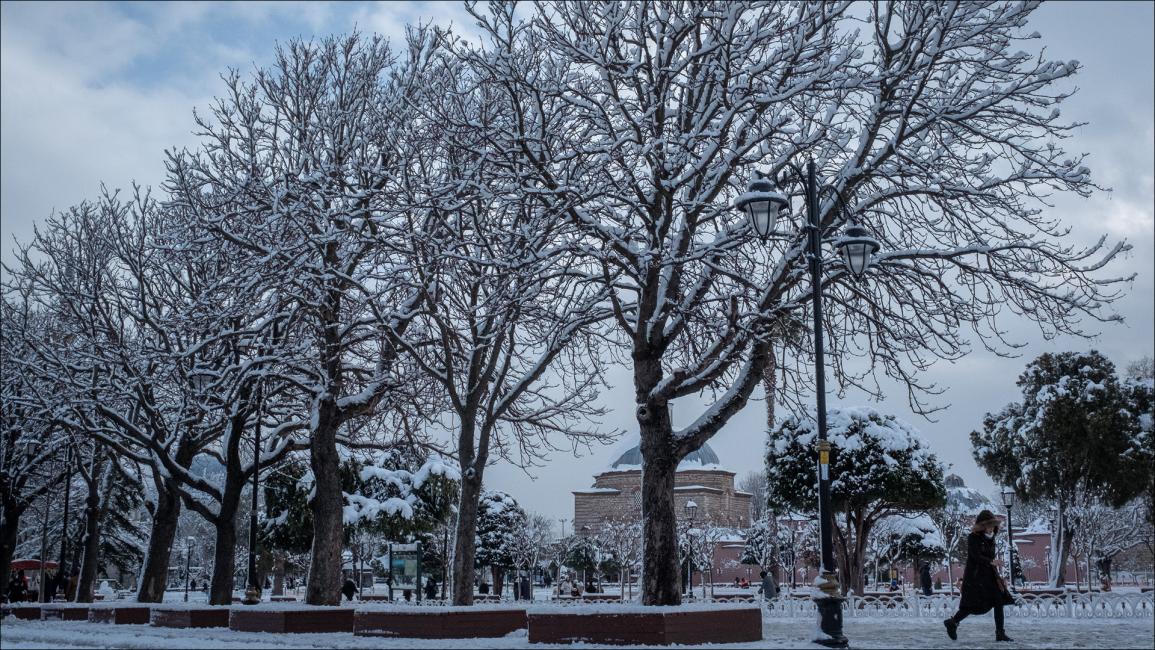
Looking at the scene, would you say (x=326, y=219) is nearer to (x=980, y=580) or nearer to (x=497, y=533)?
(x=980, y=580)

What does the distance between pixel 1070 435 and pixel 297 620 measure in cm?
2674

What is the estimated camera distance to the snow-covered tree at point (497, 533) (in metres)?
55.0

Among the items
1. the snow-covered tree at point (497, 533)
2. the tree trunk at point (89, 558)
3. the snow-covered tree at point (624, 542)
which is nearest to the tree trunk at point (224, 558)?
the tree trunk at point (89, 558)

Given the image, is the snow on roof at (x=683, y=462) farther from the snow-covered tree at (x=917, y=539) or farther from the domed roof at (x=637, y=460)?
the snow-covered tree at (x=917, y=539)

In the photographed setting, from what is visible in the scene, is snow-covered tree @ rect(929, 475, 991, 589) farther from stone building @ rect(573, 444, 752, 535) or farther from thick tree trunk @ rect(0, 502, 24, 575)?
thick tree trunk @ rect(0, 502, 24, 575)

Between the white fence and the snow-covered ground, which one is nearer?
the snow-covered ground

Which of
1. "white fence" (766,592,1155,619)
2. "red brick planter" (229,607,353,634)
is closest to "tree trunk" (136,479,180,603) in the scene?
"red brick planter" (229,607,353,634)

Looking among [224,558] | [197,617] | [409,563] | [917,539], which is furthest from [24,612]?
[917,539]

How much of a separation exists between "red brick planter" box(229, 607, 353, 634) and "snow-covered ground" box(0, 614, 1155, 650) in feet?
1.02

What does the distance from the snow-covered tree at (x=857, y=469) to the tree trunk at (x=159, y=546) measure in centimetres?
1654

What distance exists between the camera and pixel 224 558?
883 inches

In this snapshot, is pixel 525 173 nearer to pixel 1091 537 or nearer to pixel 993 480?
pixel 993 480

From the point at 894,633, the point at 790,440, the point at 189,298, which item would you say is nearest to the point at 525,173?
the point at 894,633

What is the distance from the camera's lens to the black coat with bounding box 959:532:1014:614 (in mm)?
11281
